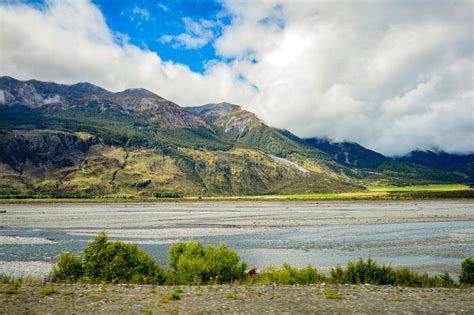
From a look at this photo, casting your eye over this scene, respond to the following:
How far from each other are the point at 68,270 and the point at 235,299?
52.1 ft

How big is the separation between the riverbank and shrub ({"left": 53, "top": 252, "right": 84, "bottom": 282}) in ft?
14.5

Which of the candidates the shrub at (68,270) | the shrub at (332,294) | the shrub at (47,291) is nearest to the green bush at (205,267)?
the shrub at (68,270)

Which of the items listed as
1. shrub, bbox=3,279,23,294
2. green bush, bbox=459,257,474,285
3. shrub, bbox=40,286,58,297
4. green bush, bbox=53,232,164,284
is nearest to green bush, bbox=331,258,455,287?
green bush, bbox=459,257,474,285

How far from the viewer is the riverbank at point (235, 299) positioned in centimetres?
2125

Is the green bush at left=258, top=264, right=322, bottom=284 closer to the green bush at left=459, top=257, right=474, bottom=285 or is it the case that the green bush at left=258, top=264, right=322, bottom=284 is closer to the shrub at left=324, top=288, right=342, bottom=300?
the shrub at left=324, top=288, right=342, bottom=300

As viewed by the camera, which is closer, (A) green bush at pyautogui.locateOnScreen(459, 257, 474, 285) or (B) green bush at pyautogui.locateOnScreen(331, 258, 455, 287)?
(B) green bush at pyautogui.locateOnScreen(331, 258, 455, 287)

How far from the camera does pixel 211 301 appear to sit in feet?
76.9

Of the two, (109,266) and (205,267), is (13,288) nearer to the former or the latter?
(109,266)

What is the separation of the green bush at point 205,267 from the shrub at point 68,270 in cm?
750

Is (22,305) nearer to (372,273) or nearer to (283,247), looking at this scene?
(372,273)

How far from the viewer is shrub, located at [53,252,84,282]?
31.9 m

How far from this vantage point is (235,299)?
78.8 feet

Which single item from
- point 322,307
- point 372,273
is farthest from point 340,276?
point 322,307

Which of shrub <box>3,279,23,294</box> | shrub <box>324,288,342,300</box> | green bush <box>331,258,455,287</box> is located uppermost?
shrub <box>3,279,23,294</box>
